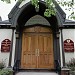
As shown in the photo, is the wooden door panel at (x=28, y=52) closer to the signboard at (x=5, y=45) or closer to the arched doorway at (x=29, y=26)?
the arched doorway at (x=29, y=26)

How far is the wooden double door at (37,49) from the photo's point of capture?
1296 centimetres

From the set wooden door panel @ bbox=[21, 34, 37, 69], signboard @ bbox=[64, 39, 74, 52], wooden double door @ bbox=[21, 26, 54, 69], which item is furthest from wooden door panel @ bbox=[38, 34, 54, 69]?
signboard @ bbox=[64, 39, 74, 52]

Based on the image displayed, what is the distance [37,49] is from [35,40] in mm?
608

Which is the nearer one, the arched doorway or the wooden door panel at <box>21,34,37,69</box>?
the arched doorway

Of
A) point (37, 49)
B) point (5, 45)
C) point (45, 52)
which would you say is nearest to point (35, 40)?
point (37, 49)

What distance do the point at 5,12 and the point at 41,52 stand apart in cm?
385

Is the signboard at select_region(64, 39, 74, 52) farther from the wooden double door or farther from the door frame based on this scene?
the wooden double door

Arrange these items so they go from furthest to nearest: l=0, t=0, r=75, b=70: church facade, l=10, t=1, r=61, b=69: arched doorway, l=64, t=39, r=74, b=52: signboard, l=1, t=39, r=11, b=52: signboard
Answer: l=1, t=39, r=11, b=52: signboard
l=64, t=39, r=74, b=52: signboard
l=0, t=0, r=75, b=70: church facade
l=10, t=1, r=61, b=69: arched doorway

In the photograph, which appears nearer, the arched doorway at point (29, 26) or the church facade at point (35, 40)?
the arched doorway at point (29, 26)

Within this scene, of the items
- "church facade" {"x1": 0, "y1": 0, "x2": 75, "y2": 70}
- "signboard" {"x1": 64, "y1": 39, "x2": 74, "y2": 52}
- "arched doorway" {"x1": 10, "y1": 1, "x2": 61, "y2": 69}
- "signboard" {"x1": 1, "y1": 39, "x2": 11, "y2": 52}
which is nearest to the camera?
"arched doorway" {"x1": 10, "y1": 1, "x2": 61, "y2": 69}

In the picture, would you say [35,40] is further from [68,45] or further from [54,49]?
[68,45]

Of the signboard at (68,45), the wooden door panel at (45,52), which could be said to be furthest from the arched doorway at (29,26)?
the signboard at (68,45)

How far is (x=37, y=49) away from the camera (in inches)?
516

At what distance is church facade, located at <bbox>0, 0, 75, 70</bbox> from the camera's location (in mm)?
12648
